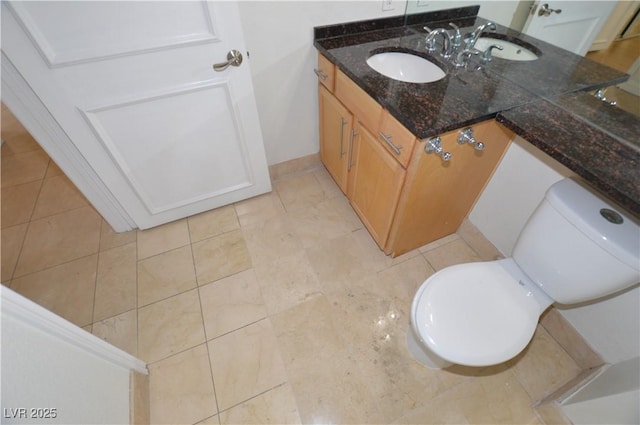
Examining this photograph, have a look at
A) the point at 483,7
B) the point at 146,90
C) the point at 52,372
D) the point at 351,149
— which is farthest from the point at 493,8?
the point at 52,372

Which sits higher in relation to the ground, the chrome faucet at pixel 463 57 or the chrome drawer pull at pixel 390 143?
the chrome faucet at pixel 463 57

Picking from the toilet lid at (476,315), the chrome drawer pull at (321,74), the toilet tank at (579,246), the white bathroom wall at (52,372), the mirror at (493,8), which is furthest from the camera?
the chrome drawer pull at (321,74)

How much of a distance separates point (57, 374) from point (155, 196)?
38.8 inches

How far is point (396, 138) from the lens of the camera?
1.09m

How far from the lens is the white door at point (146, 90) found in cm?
100

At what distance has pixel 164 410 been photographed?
1121 mm

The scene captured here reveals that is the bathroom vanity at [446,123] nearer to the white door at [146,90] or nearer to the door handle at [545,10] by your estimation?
the door handle at [545,10]

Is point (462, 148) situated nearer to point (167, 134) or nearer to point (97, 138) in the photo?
point (167, 134)

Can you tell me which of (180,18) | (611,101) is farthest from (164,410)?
(611,101)

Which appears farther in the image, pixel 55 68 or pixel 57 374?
pixel 55 68

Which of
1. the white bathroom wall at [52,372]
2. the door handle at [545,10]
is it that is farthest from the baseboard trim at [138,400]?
the door handle at [545,10]

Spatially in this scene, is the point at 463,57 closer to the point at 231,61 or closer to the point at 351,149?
the point at 351,149

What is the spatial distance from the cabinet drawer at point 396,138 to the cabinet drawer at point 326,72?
1.52 feet

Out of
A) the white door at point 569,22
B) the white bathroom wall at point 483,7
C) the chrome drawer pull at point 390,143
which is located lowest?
the chrome drawer pull at point 390,143
